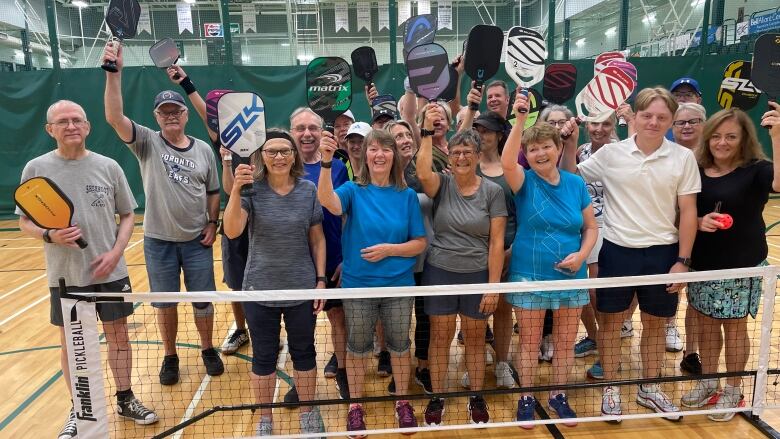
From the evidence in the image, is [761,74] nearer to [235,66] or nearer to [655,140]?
[655,140]

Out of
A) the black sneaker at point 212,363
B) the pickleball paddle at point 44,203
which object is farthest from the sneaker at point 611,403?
the pickleball paddle at point 44,203

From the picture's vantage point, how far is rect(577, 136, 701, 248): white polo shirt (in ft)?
10.9

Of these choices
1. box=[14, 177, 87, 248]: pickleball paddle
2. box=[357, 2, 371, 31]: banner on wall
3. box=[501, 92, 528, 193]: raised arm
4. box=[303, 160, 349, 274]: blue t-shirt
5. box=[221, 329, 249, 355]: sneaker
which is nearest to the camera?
box=[14, 177, 87, 248]: pickleball paddle

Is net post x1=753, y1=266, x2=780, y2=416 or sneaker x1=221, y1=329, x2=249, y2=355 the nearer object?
net post x1=753, y1=266, x2=780, y2=416

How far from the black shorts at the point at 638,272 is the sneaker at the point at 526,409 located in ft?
2.73

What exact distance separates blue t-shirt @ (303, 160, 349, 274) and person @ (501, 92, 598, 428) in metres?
1.22

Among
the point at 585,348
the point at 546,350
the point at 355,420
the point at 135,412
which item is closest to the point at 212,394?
the point at 135,412

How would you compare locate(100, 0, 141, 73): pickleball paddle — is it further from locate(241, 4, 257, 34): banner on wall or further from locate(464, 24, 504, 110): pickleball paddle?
locate(241, 4, 257, 34): banner on wall

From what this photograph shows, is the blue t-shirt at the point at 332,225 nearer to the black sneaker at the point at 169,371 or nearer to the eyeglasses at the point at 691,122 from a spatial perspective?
the black sneaker at the point at 169,371

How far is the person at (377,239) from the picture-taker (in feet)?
10.7

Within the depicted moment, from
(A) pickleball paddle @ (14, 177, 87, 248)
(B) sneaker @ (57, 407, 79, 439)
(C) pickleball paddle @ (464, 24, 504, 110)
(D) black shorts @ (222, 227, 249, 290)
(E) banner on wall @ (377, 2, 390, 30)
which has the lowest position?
(B) sneaker @ (57, 407, 79, 439)

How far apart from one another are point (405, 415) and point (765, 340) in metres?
2.48

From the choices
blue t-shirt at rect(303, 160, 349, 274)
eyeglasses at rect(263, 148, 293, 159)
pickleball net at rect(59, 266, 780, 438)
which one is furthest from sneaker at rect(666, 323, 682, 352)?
eyeglasses at rect(263, 148, 293, 159)

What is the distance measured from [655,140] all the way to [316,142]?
2.35 meters
